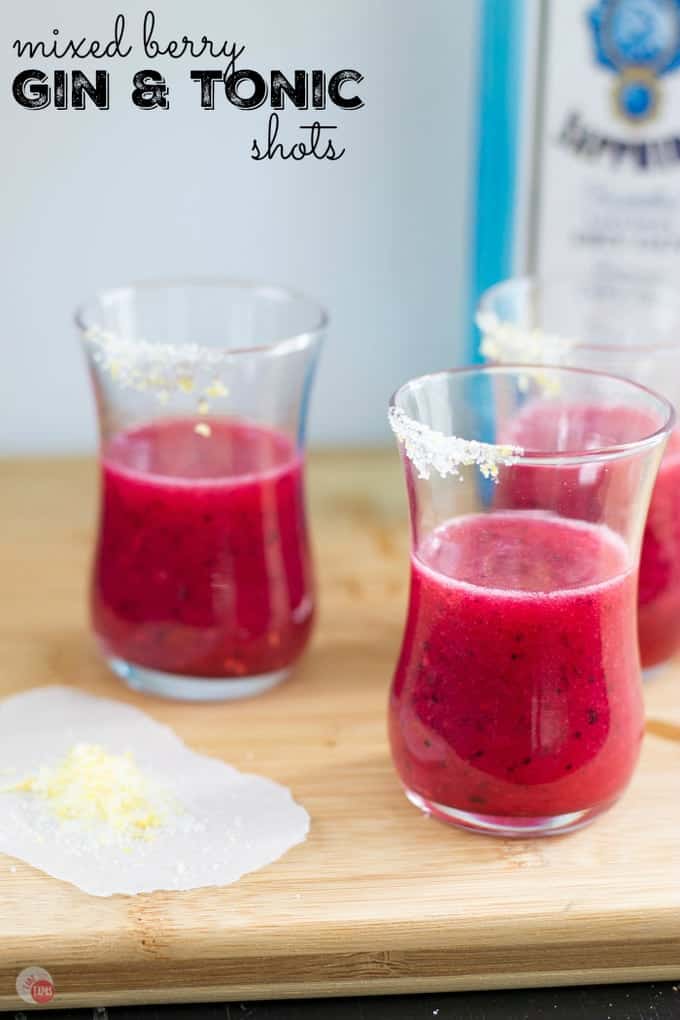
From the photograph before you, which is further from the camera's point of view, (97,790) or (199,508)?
(199,508)

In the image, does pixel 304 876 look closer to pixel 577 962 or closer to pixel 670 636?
pixel 577 962

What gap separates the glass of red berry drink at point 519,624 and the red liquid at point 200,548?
0.61 feet

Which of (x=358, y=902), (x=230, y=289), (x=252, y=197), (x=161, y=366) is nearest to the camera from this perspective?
(x=358, y=902)

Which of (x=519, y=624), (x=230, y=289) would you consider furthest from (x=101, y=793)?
(x=230, y=289)

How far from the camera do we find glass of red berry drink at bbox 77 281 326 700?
1.10m

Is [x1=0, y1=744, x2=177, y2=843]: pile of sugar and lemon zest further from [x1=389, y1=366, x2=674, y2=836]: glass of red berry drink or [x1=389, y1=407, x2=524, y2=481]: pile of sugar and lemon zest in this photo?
[x1=389, y1=407, x2=524, y2=481]: pile of sugar and lemon zest

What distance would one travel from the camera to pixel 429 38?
57.8 inches

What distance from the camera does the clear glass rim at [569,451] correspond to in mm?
880

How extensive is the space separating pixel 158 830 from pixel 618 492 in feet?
1.25

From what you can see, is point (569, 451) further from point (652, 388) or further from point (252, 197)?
point (252, 197)

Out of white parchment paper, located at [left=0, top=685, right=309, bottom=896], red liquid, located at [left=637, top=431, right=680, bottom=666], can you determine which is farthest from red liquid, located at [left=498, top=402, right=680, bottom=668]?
white parchment paper, located at [left=0, top=685, right=309, bottom=896]

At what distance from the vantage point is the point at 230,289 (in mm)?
1212

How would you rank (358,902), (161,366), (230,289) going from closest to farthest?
(358,902) < (161,366) < (230,289)

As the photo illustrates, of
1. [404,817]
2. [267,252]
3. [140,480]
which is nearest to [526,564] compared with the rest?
[404,817]
